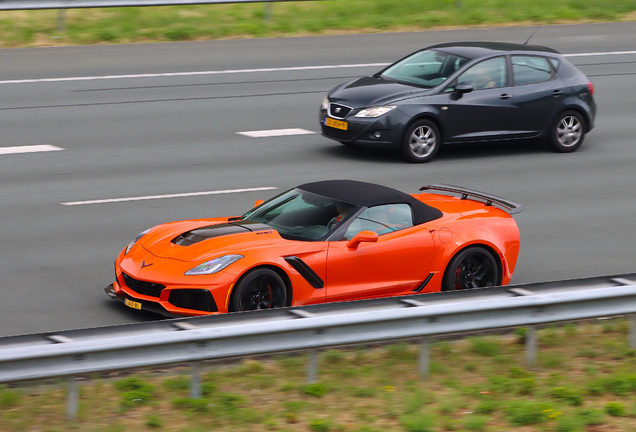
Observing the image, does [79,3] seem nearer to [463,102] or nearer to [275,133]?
[275,133]

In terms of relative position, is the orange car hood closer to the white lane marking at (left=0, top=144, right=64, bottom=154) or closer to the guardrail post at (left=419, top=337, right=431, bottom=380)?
the guardrail post at (left=419, top=337, right=431, bottom=380)

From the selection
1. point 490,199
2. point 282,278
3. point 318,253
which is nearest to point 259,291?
point 282,278

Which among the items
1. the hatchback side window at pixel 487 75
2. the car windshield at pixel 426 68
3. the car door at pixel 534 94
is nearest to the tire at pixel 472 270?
the car windshield at pixel 426 68

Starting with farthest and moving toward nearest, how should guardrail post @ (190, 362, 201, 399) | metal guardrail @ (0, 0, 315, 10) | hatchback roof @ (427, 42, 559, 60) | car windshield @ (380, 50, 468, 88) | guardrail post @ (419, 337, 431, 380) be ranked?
1. metal guardrail @ (0, 0, 315, 10)
2. hatchback roof @ (427, 42, 559, 60)
3. car windshield @ (380, 50, 468, 88)
4. guardrail post @ (419, 337, 431, 380)
5. guardrail post @ (190, 362, 201, 399)

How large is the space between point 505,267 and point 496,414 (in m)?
3.17

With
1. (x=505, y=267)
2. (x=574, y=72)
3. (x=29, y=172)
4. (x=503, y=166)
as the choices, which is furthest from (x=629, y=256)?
(x=29, y=172)

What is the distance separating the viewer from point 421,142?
15.2 meters

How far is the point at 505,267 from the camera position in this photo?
379 inches

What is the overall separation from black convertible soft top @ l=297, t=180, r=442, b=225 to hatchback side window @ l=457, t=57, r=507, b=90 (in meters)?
6.36

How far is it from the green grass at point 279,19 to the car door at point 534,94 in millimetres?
9053

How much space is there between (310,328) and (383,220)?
8.69ft

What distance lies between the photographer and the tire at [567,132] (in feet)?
53.3

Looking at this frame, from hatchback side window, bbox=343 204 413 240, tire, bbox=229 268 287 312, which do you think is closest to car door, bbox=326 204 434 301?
hatchback side window, bbox=343 204 413 240

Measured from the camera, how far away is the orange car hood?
8477 millimetres
